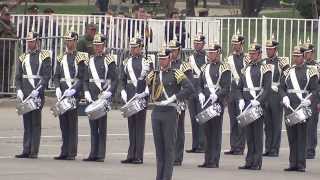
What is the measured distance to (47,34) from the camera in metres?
28.0

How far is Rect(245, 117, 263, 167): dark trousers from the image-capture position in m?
18.3

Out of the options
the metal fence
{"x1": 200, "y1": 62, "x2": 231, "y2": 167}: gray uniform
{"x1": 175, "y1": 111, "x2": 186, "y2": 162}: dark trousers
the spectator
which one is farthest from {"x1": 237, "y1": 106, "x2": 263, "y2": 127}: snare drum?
the spectator

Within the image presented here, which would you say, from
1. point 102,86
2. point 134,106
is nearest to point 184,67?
point 134,106

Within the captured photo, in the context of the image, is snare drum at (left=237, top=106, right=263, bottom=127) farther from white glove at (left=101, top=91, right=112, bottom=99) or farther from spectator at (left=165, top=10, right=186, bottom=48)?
spectator at (left=165, top=10, right=186, bottom=48)

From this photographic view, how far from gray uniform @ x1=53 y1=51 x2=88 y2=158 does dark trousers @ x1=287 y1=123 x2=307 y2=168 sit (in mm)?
3574

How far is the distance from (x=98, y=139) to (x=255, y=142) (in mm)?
2616

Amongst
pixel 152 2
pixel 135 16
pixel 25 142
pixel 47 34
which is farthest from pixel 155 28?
pixel 152 2

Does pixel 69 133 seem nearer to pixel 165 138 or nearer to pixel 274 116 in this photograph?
pixel 165 138

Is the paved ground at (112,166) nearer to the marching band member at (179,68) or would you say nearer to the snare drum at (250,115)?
the marching band member at (179,68)

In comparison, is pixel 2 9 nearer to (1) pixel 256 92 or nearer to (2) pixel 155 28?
(2) pixel 155 28

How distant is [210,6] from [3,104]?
97.9ft

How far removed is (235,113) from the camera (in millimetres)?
20875

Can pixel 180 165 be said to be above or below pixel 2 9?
below

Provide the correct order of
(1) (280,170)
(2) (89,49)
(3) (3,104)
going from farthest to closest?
(3) (3,104) → (2) (89,49) → (1) (280,170)
